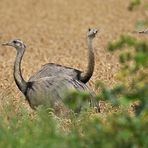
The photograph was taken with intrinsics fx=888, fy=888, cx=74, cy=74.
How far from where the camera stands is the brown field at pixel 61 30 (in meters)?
16.2

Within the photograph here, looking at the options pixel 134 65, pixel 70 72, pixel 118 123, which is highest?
pixel 134 65

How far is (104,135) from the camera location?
5.95m

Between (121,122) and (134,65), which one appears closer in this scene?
(121,122)

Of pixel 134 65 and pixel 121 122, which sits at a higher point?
pixel 134 65

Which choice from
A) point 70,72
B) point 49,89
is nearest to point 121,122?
point 49,89

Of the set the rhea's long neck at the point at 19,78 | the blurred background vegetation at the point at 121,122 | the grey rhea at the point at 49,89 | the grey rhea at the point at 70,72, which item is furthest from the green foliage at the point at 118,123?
the grey rhea at the point at 70,72

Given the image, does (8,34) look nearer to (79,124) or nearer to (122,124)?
(79,124)

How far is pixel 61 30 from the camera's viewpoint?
23.1 m

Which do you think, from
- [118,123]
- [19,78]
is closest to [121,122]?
[118,123]

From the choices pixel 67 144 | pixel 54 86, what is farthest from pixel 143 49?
pixel 54 86

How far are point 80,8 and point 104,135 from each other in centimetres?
2110

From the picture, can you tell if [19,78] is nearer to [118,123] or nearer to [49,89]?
[49,89]

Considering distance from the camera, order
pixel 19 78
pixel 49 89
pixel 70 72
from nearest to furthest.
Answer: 1. pixel 49 89
2. pixel 19 78
3. pixel 70 72

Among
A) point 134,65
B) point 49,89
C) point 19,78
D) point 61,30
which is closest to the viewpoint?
point 134,65
